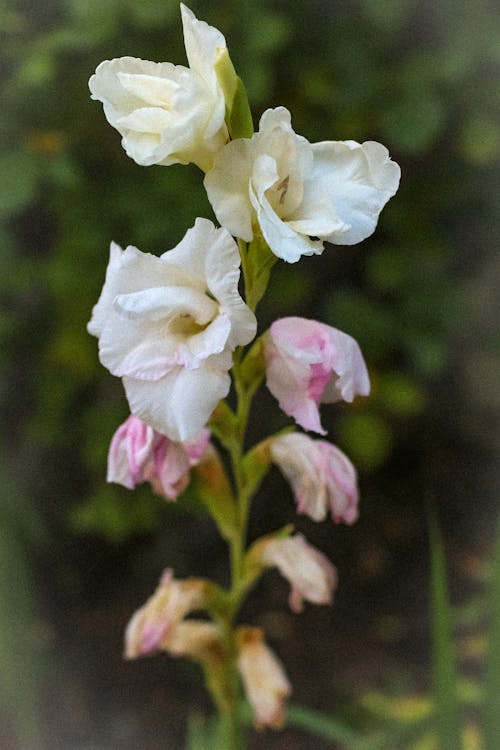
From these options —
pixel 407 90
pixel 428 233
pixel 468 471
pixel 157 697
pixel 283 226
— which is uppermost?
pixel 283 226

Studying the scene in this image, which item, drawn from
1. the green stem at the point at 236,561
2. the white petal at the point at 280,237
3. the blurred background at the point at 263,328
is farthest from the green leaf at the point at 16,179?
the white petal at the point at 280,237

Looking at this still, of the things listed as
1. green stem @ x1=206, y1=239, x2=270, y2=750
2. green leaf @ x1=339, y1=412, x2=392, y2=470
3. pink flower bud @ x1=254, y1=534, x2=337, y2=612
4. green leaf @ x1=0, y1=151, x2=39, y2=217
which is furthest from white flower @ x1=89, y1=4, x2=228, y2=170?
green leaf @ x1=339, y1=412, x2=392, y2=470

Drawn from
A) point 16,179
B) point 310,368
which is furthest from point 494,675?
point 16,179

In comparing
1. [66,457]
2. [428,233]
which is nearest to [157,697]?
[66,457]

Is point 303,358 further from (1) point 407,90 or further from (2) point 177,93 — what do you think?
(1) point 407,90

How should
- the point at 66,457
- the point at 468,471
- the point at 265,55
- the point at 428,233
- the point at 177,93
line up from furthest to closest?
the point at 468,471
the point at 66,457
the point at 428,233
the point at 265,55
the point at 177,93
